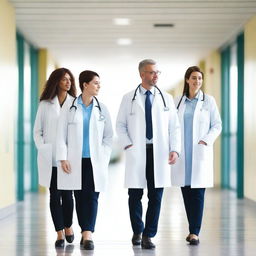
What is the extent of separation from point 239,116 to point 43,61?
4491 millimetres

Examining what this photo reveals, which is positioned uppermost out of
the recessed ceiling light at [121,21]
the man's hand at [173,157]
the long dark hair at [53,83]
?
the recessed ceiling light at [121,21]

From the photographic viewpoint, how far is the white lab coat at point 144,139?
222 inches

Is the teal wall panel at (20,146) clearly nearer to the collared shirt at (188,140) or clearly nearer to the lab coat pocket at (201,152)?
the collared shirt at (188,140)

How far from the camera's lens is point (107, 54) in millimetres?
15031

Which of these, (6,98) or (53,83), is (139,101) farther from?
(6,98)

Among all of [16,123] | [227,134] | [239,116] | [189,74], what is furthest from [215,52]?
[189,74]

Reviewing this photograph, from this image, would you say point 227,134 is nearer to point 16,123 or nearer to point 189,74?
point 16,123

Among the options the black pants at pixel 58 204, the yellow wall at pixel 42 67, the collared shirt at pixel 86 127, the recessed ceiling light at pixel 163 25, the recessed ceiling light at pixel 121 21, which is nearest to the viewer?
the collared shirt at pixel 86 127

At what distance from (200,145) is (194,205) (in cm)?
51

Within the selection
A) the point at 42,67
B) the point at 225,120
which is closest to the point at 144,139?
the point at 42,67

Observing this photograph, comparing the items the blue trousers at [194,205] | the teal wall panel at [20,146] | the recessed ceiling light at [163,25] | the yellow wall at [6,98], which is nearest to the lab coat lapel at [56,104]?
the blue trousers at [194,205]

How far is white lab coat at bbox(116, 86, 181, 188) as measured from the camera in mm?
5645

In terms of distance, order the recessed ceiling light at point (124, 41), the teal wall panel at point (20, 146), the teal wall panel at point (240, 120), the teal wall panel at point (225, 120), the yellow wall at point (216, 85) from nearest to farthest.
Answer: the teal wall panel at point (20, 146), the teal wall panel at point (240, 120), the recessed ceiling light at point (124, 41), the teal wall panel at point (225, 120), the yellow wall at point (216, 85)

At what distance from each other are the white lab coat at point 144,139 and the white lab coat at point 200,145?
0.67ft
